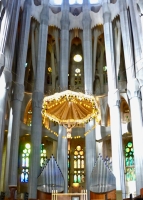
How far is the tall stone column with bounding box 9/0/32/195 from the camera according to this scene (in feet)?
61.6

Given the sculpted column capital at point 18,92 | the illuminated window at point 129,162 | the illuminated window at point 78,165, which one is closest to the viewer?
the sculpted column capital at point 18,92

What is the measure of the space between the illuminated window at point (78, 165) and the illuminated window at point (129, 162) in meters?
3.57

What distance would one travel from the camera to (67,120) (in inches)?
681

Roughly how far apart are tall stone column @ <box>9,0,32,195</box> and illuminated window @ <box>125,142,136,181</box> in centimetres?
911

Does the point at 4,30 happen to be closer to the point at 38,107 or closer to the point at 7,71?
the point at 7,71

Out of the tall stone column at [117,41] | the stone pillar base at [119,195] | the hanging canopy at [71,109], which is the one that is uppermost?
the tall stone column at [117,41]

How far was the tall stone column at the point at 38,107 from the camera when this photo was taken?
1938 centimetres

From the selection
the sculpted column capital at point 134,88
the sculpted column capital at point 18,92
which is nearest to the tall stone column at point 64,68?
the sculpted column capital at point 18,92

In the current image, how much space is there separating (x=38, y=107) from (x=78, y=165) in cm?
647

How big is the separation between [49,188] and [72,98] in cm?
638

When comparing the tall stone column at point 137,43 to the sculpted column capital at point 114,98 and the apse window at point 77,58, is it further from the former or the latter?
the apse window at point 77,58

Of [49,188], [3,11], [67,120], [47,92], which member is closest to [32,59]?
[47,92]

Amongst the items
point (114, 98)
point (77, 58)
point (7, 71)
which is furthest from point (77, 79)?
point (7, 71)

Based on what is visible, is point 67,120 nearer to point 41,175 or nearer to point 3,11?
point 41,175
